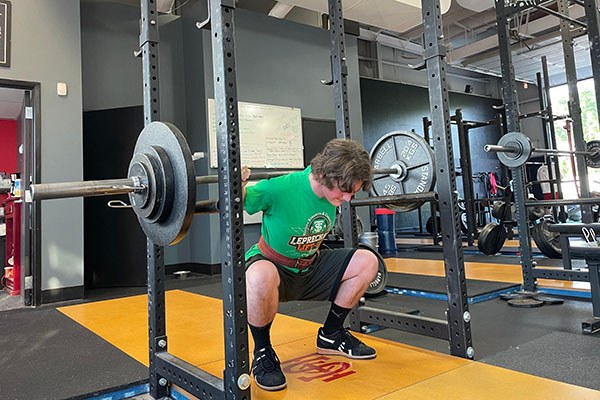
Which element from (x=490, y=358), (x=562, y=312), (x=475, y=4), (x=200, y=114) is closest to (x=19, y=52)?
(x=200, y=114)

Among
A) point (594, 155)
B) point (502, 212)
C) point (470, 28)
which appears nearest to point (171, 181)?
point (594, 155)

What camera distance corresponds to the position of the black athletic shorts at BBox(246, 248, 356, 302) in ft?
5.83

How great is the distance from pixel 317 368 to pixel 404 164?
3.41 feet

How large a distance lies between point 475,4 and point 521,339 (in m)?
5.27

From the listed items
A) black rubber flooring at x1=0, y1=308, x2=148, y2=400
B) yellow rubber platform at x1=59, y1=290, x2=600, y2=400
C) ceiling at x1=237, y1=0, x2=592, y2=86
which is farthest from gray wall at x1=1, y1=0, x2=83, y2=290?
ceiling at x1=237, y1=0, x2=592, y2=86

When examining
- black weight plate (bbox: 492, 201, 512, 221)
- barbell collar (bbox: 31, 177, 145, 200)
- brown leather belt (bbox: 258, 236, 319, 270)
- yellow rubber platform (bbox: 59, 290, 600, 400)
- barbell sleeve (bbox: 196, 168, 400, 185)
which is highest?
barbell sleeve (bbox: 196, 168, 400, 185)

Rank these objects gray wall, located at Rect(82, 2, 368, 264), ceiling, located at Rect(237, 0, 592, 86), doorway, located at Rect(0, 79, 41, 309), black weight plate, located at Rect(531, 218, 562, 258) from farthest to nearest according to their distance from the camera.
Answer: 1. ceiling, located at Rect(237, 0, 592, 86)
2. gray wall, located at Rect(82, 2, 368, 264)
3. black weight plate, located at Rect(531, 218, 562, 258)
4. doorway, located at Rect(0, 79, 41, 309)

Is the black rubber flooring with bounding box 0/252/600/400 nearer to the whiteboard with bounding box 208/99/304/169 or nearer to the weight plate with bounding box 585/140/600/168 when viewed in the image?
the weight plate with bounding box 585/140/600/168

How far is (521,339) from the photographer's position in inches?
81.6

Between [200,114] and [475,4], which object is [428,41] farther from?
[475,4]

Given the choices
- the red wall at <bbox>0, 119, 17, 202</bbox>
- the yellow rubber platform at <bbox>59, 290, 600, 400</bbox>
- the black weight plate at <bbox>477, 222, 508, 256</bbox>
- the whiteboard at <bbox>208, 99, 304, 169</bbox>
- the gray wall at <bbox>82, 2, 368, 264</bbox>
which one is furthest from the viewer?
the red wall at <bbox>0, 119, 17, 202</bbox>

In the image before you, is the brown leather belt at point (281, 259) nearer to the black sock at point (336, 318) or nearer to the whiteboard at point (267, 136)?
the black sock at point (336, 318)

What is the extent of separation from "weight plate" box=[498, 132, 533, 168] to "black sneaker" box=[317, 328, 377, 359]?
169 cm

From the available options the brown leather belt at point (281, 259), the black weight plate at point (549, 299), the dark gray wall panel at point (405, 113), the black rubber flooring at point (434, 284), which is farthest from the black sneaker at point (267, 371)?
the dark gray wall panel at point (405, 113)
